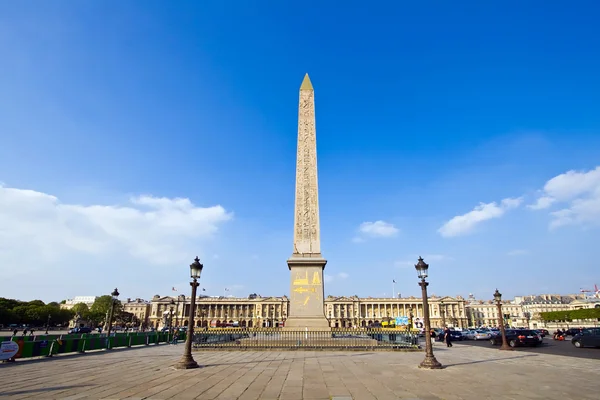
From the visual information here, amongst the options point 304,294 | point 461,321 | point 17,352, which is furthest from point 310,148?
point 461,321

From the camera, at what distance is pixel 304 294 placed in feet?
68.1

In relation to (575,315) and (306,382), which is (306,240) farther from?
(575,315)

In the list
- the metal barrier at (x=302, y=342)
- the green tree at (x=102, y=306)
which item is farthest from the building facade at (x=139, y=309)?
the metal barrier at (x=302, y=342)

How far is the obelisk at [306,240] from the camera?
20.5 meters

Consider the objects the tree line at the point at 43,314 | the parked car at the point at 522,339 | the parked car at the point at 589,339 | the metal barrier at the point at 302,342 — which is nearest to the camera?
the metal barrier at the point at 302,342

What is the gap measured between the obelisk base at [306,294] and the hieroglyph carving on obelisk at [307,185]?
2.87 feet

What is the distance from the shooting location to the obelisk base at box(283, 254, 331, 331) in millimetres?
20250

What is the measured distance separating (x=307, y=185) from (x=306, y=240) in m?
3.65

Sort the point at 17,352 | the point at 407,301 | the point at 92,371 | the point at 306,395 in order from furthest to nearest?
the point at 407,301 → the point at 17,352 → the point at 92,371 → the point at 306,395

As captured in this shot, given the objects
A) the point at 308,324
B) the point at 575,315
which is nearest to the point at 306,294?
the point at 308,324

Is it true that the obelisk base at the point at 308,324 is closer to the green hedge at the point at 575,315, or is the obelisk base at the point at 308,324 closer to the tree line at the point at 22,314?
the green hedge at the point at 575,315

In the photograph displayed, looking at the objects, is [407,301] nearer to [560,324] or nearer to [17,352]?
[560,324]

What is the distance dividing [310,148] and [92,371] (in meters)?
17.3

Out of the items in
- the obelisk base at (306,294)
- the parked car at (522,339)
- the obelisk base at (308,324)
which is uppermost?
the obelisk base at (306,294)
